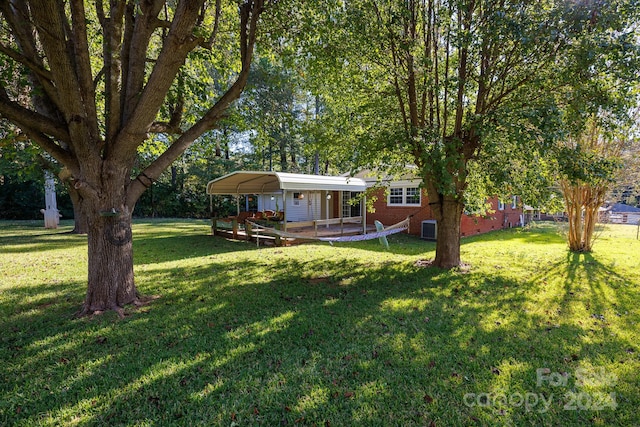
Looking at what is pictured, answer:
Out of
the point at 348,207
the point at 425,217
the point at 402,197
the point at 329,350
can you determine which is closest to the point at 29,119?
the point at 329,350

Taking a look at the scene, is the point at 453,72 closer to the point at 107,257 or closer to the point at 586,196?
the point at 586,196

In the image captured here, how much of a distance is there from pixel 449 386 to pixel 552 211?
648cm

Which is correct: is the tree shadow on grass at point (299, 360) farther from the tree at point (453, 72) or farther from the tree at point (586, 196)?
the tree at point (586, 196)

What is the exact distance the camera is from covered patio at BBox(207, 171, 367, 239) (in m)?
12.1

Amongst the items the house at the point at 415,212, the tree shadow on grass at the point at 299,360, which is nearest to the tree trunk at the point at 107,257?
the tree shadow on grass at the point at 299,360

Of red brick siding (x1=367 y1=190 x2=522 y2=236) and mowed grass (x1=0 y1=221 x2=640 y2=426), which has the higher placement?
red brick siding (x1=367 y1=190 x2=522 y2=236)

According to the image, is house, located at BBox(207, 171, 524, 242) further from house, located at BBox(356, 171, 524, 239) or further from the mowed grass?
the mowed grass

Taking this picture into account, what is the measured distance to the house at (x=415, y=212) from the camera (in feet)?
44.2

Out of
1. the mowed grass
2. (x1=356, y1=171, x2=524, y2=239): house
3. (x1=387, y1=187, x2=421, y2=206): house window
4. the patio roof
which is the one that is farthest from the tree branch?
(x1=387, y1=187, x2=421, y2=206): house window

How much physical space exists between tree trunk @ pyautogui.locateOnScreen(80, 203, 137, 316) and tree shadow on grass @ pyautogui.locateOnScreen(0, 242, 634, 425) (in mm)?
399

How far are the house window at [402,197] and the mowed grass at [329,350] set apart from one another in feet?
25.8

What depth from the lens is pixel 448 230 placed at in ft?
24.1

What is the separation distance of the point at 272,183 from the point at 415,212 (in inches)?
277

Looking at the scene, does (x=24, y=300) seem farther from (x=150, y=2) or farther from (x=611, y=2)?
(x=611, y=2)
